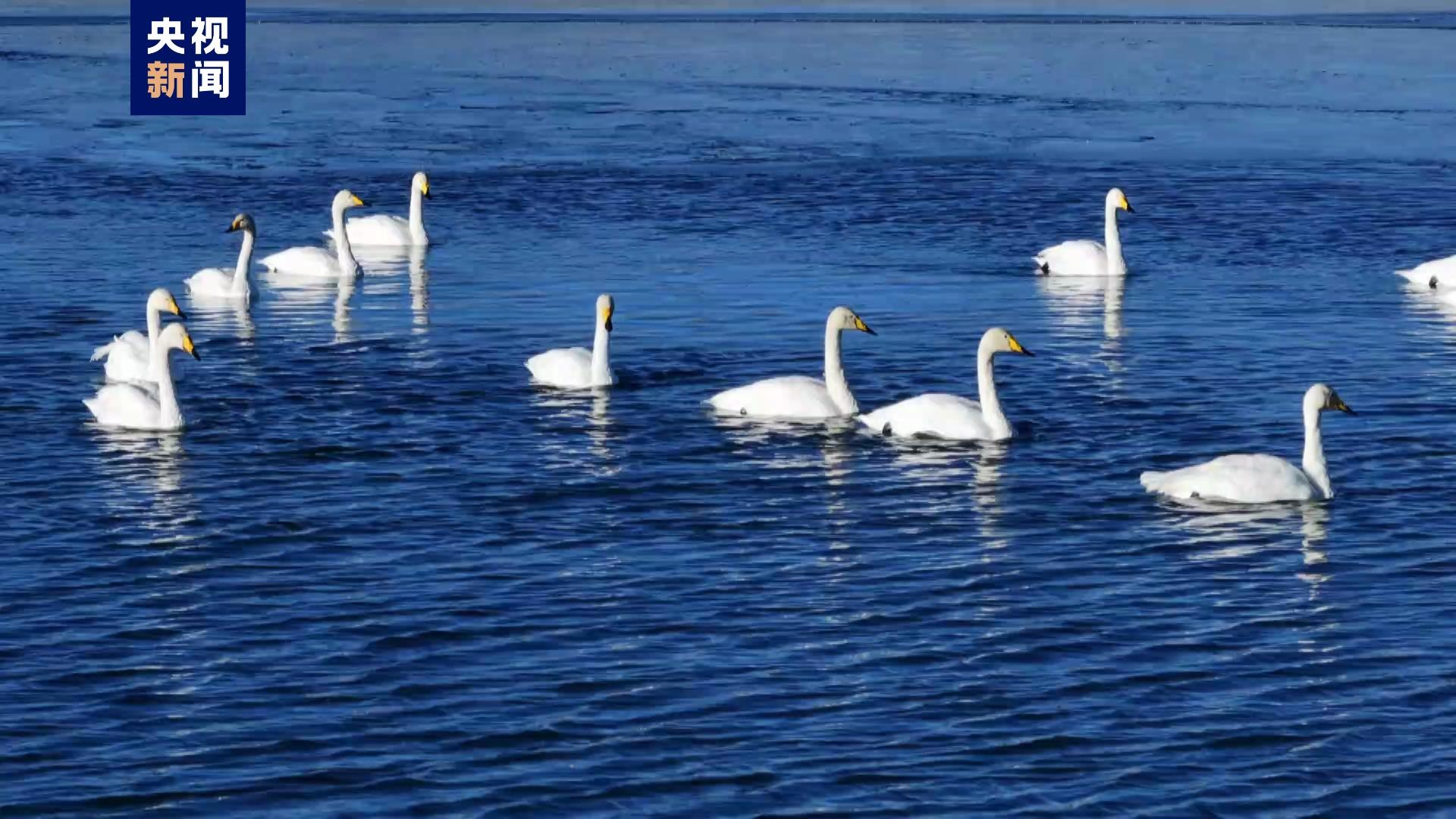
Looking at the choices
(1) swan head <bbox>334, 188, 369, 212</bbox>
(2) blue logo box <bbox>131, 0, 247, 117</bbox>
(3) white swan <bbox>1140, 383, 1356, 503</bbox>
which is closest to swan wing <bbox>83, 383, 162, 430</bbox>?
(3) white swan <bbox>1140, 383, 1356, 503</bbox>

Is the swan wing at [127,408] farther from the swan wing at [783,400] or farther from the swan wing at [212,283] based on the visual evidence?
the swan wing at [212,283]

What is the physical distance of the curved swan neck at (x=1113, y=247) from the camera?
100 feet

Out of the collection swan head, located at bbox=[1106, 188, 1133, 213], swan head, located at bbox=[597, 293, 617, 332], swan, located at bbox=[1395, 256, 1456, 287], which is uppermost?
swan head, located at bbox=[1106, 188, 1133, 213]

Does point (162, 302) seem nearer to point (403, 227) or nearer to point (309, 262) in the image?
point (309, 262)

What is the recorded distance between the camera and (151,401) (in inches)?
818

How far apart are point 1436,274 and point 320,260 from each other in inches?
518

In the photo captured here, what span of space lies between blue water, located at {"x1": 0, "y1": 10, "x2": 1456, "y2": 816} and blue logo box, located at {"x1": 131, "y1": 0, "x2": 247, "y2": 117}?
11.6 meters

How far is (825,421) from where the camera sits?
21109 mm

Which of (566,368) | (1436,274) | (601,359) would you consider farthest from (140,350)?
(1436,274)

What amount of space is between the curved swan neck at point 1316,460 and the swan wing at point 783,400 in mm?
4445

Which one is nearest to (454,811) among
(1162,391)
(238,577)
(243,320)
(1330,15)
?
(238,577)

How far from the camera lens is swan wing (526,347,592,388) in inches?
883

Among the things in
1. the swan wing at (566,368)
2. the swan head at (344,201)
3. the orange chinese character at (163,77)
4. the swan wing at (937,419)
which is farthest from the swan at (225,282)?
the orange chinese character at (163,77)

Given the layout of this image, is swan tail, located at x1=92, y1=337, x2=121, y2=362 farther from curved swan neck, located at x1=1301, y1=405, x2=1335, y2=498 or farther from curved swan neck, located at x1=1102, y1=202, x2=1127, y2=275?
curved swan neck, located at x1=1102, y1=202, x2=1127, y2=275
